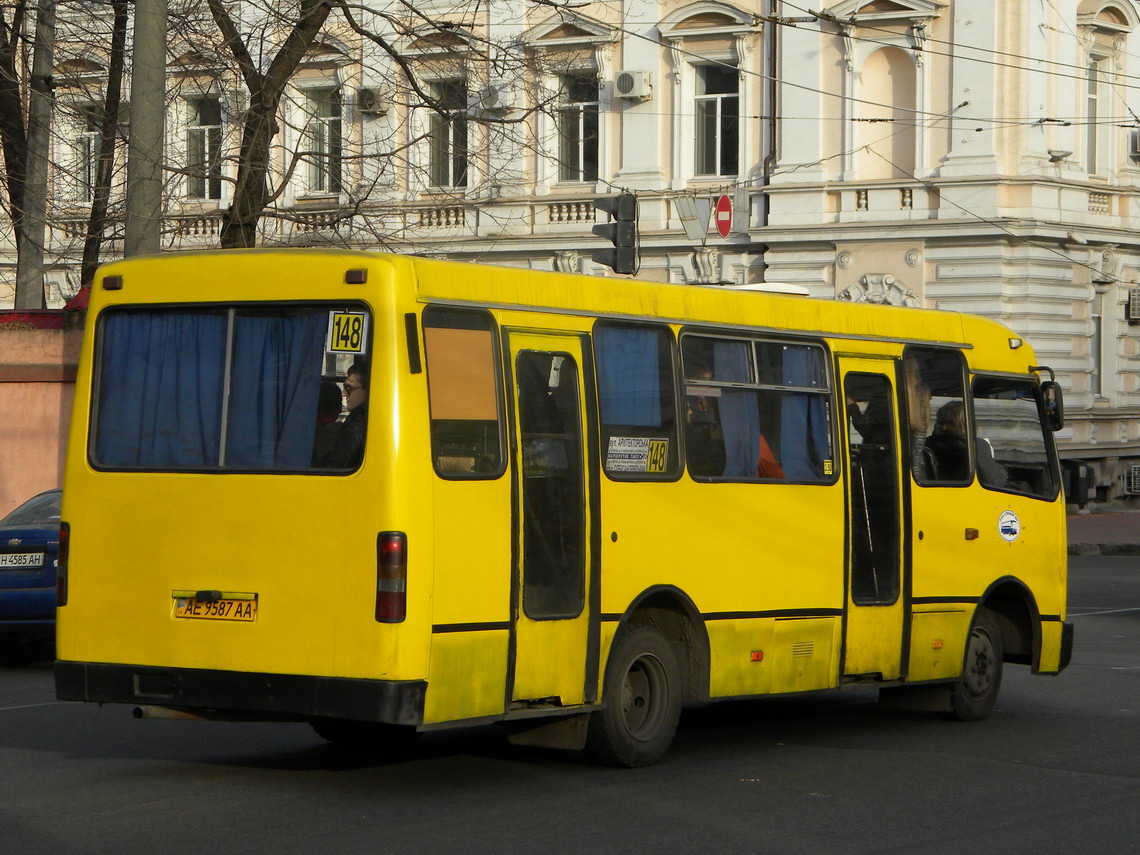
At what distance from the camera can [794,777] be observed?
953 centimetres

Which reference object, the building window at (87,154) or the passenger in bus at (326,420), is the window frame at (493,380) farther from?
the building window at (87,154)

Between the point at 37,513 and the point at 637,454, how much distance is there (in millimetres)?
7463

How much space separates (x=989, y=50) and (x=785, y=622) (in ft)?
80.3

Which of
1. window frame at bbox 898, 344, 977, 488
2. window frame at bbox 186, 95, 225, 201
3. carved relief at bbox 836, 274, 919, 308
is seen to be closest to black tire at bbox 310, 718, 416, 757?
window frame at bbox 898, 344, 977, 488

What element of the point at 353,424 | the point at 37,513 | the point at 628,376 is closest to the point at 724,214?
the point at 37,513

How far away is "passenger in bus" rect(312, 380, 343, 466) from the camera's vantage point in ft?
28.1

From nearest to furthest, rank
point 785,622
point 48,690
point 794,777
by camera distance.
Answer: point 794,777 < point 785,622 < point 48,690

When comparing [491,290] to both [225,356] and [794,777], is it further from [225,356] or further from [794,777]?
[794,777]

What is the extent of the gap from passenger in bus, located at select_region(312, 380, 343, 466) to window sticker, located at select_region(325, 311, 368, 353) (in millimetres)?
169

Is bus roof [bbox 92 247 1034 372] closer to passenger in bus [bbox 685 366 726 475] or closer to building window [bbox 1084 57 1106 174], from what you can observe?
passenger in bus [bbox 685 366 726 475]

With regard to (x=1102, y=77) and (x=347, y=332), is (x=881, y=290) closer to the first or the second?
(x=1102, y=77)

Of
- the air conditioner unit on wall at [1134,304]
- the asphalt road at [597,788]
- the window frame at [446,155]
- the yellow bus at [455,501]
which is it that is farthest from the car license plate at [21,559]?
the air conditioner unit on wall at [1134,304]

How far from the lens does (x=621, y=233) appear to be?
19875 millimetres

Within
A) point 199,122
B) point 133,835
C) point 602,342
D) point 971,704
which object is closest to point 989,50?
point 199,122
